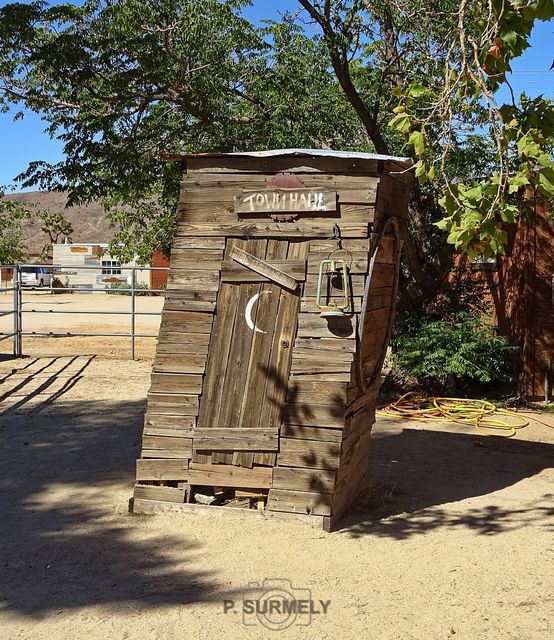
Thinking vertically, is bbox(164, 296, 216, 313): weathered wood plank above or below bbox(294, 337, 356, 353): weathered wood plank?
above

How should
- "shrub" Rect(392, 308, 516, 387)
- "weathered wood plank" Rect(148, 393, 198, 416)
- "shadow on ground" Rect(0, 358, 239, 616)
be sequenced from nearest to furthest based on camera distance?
"shadow on ground" Rect(0, 358, 239, 616), "weathered wood plank" Rect(148, 393, 198, 416), "shrub" Rect(392, 308, 516, 387)

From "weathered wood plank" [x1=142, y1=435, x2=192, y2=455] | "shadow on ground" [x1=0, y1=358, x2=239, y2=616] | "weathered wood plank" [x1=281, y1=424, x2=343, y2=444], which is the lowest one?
"shadow on ground" [x1=0, y1=358, x2=239, y2=616]

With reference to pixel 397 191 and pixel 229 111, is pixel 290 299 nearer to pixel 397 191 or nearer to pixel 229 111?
pixel 397 191

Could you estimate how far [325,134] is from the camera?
36.4 feet

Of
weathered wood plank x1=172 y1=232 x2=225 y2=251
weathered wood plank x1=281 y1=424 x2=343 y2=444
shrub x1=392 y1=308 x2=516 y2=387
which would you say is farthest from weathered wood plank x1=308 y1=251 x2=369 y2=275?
shrub x1=392 y1=308 x2=516 y2=387

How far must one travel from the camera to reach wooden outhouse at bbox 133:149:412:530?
554 centimetres

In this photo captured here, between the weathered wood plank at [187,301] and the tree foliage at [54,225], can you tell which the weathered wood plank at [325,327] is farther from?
the tree foliage at [54,225]

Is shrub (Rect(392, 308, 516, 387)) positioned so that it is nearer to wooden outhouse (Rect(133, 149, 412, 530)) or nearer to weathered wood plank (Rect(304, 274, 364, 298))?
wooden outhouse (Rect(133, 149, 412, 530))

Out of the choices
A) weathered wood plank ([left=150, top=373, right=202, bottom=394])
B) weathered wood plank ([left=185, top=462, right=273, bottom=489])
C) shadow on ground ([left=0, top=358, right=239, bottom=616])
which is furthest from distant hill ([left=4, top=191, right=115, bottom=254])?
weathered wood plank ([left=185, top=462, right=273, bottom=489])

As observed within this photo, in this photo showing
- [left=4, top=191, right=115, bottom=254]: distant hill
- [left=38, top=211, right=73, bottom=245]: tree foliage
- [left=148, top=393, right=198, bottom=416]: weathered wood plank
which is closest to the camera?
[left=148, top=393, right=198, bottom=416]: weathered wood plank

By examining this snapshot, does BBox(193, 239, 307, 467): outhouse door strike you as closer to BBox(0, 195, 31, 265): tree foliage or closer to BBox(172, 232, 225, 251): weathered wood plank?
BBox(172, 232, 225, 251): weathered wood plank

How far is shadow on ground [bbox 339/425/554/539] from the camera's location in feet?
19.0

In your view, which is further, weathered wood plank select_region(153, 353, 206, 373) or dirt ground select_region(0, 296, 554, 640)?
weathered wood plank select_region(153, 353, 206, 373)

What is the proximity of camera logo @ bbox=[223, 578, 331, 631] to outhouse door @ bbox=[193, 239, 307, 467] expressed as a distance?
48.0 inches
